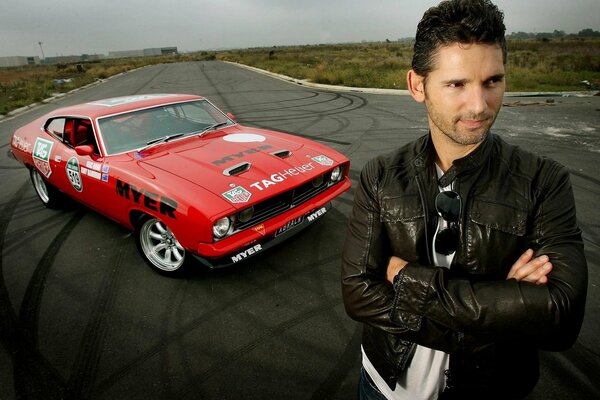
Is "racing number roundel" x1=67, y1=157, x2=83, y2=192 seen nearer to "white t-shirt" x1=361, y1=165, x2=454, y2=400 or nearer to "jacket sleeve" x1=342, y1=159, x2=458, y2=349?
"jacket sleeve" x1=342, y1=159, x2=458, y2=349

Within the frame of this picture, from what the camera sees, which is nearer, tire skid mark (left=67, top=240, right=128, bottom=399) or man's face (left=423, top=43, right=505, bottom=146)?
man's face (left=423, top=43, right=505, bottom=146)

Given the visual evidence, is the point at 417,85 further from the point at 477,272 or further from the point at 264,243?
the point at 264,243

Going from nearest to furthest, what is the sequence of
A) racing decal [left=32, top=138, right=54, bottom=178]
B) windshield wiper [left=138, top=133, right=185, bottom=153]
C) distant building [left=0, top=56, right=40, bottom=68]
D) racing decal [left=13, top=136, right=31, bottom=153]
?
1. windshield wiper [left=138, top=133, right=185, bottom=153]
2. racing decal [left=32, top=138, right=54, bottom=178]
3. racing decal [left=13, top=136, right=31, bottom=153]
4. distant building [left=0, top=56, right=40, bottom=68]

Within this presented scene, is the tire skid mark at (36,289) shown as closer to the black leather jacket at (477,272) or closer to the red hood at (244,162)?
the red hood at (244,162)

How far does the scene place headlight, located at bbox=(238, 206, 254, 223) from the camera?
9.13 ft

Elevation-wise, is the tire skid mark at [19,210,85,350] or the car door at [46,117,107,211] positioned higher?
the car door at [46,117,107,211]

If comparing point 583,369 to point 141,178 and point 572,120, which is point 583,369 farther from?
point 572,120

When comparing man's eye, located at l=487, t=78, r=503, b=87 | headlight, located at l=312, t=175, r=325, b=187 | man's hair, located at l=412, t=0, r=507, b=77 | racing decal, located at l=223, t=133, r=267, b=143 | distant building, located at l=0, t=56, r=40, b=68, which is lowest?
headlight, located at l=312, t=175, r=325, b=187

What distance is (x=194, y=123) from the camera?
4.13 m

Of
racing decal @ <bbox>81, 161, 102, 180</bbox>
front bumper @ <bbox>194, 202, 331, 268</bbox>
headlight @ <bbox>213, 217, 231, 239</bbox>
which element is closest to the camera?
headlight @ <bbox>213, 217, 231, 239</bbox>

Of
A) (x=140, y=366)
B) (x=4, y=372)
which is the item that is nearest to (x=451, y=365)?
(x=140, y=366)

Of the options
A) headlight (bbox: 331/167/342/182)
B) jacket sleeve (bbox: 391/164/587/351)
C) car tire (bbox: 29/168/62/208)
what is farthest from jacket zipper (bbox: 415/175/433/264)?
car tire (bbox: 29/168/62/208)

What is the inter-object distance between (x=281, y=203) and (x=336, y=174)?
821 millimetres

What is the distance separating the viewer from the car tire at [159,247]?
307 centimetres
